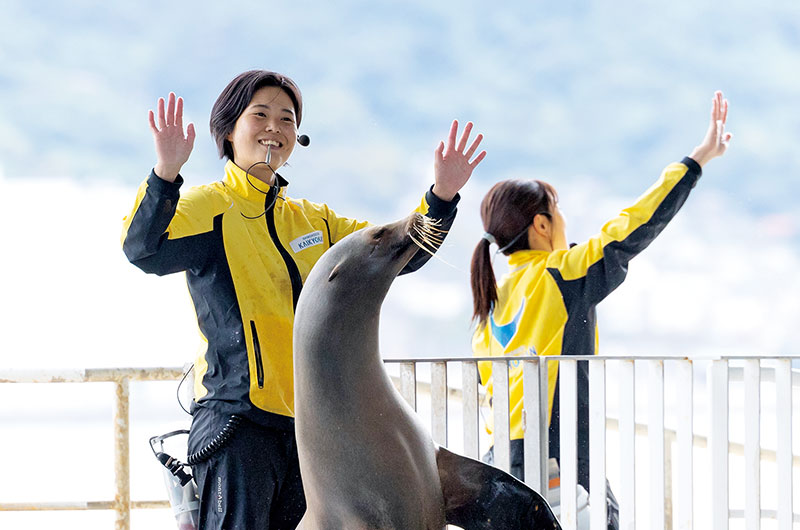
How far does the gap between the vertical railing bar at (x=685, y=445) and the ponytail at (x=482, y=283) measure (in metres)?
0.71

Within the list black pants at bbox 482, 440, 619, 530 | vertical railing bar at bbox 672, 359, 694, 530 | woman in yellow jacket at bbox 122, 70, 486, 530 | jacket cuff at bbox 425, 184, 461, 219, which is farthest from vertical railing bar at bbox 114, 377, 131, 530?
vertical railing bar at bbox 672, 359, 694, 530

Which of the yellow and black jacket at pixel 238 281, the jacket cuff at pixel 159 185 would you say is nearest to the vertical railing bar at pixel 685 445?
the yellow and black jacket at pixel 238 281

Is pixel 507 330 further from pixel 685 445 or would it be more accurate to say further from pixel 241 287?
pixel 241 287

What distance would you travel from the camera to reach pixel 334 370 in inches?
52.9

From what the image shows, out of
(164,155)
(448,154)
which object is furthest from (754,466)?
(164,155)

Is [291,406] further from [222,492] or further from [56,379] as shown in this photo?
[56,379]

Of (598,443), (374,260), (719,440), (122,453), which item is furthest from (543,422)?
(122,453)

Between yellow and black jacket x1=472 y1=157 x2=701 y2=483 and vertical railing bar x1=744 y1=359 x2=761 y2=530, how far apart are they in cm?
45

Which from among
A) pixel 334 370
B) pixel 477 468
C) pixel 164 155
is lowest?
pixel 477 468

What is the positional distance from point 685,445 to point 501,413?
468 mm

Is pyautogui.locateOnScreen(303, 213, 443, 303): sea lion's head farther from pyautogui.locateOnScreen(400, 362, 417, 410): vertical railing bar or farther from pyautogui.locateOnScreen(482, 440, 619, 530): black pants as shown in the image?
pyautogui.locateOnScreen(482, 440, 619, 530): black pants

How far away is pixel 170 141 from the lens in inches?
59.2

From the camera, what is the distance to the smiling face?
1.82 m

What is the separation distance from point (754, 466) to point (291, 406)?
1.19m
